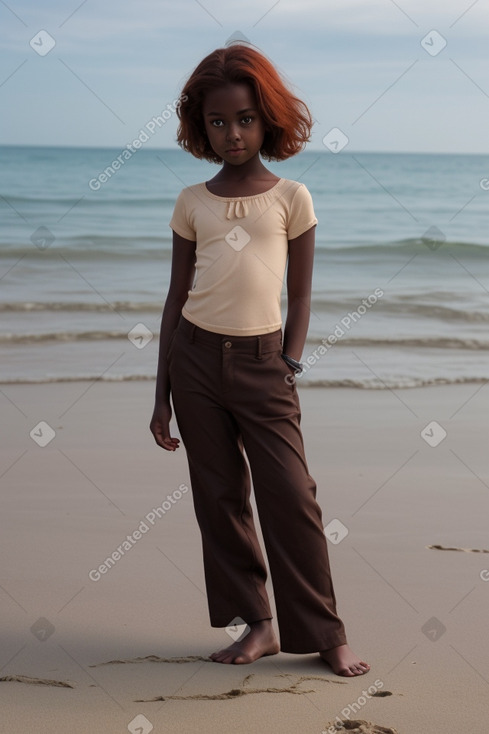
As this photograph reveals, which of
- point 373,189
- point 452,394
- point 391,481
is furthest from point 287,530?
point 373,189

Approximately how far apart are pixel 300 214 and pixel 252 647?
1.29m

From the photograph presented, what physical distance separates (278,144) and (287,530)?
111 cm

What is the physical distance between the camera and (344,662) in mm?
2945

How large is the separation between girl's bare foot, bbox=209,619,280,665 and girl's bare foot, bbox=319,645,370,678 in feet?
0.58

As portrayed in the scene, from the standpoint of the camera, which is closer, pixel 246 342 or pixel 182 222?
pixel 246 342

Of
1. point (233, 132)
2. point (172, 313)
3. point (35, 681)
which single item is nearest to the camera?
point (233, 132)

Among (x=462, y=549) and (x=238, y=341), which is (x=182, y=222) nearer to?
(x=238, y=341)

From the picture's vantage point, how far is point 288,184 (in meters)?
2.88

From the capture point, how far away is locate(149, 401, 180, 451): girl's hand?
3053mm

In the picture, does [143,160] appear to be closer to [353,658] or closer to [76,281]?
[76,281]

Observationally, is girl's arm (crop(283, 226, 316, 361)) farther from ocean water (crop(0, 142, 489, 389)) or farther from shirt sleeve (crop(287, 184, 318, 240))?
ocean water (crop(0, 142, 489, 389))

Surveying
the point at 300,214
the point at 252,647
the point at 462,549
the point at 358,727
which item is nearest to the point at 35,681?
the point at 252,647

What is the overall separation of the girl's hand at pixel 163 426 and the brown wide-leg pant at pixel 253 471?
0.27 ft

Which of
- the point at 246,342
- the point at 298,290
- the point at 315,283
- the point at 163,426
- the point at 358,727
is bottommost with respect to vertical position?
the point at 358,727
